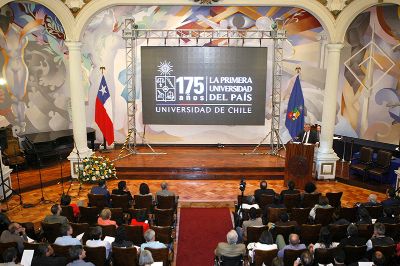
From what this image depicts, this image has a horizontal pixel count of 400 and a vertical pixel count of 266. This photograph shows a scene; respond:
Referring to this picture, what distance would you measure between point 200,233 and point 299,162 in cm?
356

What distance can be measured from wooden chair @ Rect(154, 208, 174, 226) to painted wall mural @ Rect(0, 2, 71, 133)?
25.1 feet

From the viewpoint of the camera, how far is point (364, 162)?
1057 cm

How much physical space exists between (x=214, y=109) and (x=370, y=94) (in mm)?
4971

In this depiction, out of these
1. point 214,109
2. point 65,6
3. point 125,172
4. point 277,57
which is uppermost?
point 65,6

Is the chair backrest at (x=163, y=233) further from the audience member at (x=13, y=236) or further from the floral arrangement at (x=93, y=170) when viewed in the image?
the floral arrangement at (x=93, y=170)

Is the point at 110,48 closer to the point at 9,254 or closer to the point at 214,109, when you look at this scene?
the point at 214,109

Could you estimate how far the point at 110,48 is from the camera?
13195 mm

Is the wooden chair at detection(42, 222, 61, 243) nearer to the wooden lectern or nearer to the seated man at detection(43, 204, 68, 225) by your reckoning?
the seated man at detection(43, 204, 68, 225)

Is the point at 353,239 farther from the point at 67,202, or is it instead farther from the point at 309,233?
the point at 67,202

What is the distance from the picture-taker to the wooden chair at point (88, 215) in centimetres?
665

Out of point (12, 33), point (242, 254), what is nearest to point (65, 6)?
point (12, 33)

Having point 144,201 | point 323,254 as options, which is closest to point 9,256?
point 144,201

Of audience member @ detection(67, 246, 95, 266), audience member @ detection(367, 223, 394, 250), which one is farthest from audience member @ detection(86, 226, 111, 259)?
audience member @ detection(367, 223, 394, 250)

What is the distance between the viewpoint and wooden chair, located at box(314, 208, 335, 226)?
6.54m
